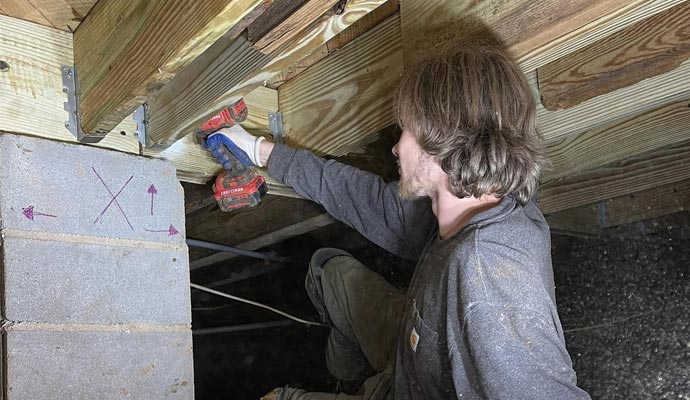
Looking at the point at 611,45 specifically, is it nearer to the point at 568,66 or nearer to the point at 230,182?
the point at 568,66

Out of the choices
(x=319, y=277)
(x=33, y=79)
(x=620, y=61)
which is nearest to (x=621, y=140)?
(x=620, y=61)

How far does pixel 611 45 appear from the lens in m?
1.58

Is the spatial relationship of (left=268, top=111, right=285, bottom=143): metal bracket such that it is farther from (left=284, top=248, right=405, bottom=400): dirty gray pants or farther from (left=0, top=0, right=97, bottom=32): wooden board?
(left=0, top=0, right=97, bottom=32): wooden board

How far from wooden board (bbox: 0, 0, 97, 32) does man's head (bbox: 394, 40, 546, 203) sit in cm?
77

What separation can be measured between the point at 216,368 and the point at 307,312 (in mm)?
667

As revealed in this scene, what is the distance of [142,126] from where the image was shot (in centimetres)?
179

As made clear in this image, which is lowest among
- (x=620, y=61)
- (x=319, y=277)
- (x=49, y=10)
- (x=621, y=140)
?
(x=319, y=277)

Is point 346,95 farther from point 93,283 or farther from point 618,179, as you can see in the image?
point 618,179

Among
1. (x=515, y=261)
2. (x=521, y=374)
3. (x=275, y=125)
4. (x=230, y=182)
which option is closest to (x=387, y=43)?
(x=275, y=125)

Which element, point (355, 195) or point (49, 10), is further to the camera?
point (355, 195)

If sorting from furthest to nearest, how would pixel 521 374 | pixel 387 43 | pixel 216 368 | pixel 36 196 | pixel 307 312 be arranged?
pixel 216 368
pixel 307 312
pixel 387 43
pixel 36 196
pixel 521 374

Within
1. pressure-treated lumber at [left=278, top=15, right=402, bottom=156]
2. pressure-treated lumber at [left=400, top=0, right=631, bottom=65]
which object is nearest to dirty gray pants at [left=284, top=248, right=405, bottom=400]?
pressure-treated lumber at [left=278, top=15, right=402, bottom=156]

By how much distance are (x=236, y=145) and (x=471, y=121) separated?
661 mm

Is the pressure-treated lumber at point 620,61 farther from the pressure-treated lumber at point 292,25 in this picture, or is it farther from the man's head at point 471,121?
the pressure-treated lumber at point 292,25
